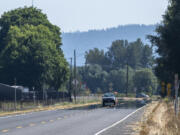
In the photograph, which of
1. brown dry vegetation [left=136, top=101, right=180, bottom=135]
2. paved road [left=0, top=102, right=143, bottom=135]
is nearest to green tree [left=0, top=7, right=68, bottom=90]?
paved road [left=0, top=102, right=143, bottom=135]

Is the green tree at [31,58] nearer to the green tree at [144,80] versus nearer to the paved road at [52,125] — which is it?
the paved road at [52,125]

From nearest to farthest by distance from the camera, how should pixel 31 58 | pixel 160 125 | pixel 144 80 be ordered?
pixel 160 125, pixel 31 58, pixel 144 80

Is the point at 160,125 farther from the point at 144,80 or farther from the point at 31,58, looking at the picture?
the point at 144,80

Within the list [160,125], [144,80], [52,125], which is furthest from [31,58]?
[144,80]

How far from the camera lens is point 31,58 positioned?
7412cm

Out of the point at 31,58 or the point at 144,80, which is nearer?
the point at 31,58

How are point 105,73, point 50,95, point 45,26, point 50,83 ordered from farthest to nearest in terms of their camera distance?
point 105,73
point 45,26
point 50,83
point 50,95

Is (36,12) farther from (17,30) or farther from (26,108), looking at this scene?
(26,108)

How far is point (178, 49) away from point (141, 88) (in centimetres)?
14045

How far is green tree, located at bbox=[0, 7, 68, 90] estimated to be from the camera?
7356cm

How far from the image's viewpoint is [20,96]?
5253cm

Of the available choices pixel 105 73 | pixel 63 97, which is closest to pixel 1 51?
pixel 63 97

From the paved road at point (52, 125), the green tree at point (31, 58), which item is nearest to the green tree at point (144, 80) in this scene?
the green tree at point (31, 58)

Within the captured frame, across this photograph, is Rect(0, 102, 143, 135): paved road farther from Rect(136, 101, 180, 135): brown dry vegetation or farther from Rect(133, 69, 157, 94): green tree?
Rect(133, 69, 157, 94): green tree
